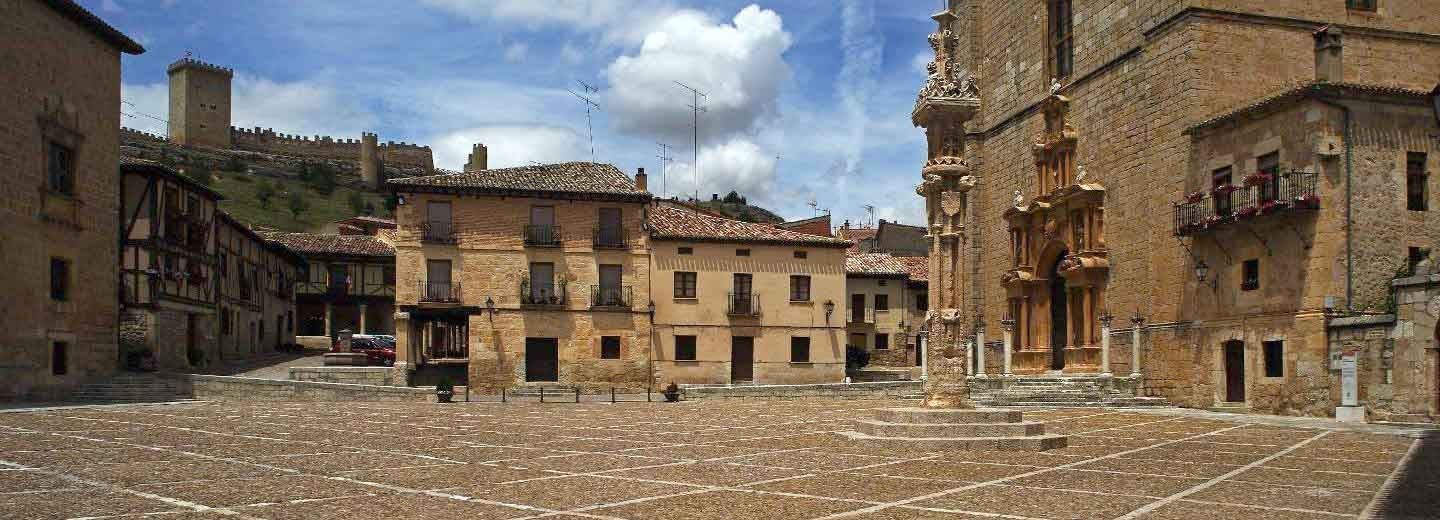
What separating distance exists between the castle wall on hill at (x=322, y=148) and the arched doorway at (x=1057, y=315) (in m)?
91.7

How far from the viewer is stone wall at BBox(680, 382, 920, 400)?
1103 inches

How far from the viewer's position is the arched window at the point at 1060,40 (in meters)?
30.0

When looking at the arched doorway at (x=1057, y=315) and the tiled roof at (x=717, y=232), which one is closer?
the arched doorway at (x=1057, y=315)

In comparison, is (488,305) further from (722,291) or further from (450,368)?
(722,291)

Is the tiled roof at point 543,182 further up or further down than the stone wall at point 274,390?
further up

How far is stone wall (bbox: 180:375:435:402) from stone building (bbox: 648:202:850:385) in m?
12.6

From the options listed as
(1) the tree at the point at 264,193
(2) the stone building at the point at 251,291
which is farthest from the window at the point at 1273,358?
(1) the tree at the point at 264,193

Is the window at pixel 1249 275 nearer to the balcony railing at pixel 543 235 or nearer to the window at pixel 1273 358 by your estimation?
the window at pixel 1273 358

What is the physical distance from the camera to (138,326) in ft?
103

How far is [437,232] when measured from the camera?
121 ft

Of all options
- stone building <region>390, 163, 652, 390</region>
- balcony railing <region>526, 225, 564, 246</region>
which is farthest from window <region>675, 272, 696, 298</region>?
balcony railing <region>526, 225, 564, 246</region>

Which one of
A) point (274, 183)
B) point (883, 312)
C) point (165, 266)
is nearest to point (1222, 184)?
point (883, 312)

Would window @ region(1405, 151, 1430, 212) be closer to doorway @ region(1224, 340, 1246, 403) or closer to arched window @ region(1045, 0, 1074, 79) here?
doorway @ region(1224, 340, 1246, 403)

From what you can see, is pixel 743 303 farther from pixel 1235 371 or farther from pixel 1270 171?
pixel 1270 171
